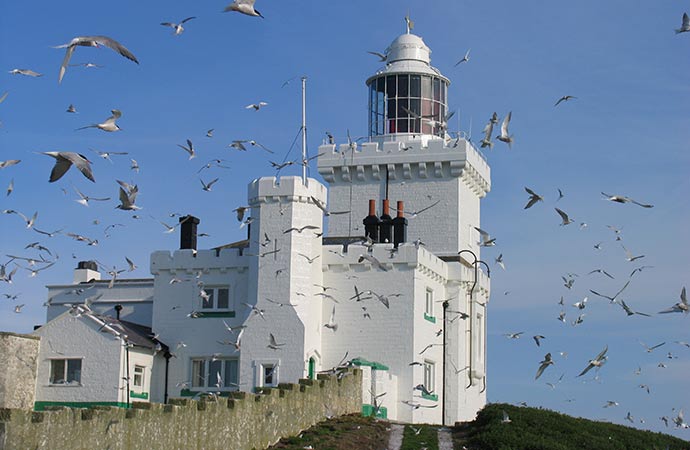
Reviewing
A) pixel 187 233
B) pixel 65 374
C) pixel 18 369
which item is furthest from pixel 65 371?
pixel 187 233

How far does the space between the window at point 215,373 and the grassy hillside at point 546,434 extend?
1000 cm

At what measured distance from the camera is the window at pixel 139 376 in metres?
44.5

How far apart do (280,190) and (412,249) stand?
5.07 m

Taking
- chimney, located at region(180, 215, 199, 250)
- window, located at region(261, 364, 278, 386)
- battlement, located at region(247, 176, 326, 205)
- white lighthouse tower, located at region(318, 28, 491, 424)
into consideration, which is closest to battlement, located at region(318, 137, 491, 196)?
white lighthouse tower, located at region(318, 28, 491, 424)

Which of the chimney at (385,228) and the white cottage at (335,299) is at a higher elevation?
the chimney at (385,228)

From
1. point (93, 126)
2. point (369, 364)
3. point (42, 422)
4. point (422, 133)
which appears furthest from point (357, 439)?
point (422, 133)

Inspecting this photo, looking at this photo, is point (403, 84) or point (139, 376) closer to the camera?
point (139, 376)

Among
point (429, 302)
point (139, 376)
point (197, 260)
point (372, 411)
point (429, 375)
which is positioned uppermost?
point (197, 260)

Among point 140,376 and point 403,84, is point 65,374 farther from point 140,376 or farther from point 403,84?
point 403,84

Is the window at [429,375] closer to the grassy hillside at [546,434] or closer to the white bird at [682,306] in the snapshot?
the grassy hillside at [546,434]

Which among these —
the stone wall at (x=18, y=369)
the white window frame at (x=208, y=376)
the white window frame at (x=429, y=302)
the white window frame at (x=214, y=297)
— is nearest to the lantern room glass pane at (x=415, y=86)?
the white window frame at (x=429, y=302)

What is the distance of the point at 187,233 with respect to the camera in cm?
4941

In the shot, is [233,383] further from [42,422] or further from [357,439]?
[42,422]

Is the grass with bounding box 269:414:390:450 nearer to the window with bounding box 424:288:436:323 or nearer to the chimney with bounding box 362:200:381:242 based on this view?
the window with bounding box 424:288:436:323
